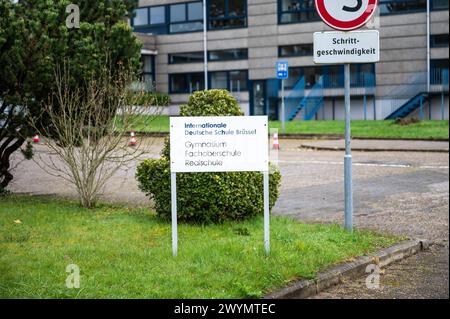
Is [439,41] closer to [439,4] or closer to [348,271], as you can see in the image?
[439,4]

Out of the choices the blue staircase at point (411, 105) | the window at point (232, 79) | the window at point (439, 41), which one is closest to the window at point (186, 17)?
the window at point (232, 79)

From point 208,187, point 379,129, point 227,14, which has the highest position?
point 227,14

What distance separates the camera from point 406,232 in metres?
9.03

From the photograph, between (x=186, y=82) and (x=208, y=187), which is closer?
(x=208, y=187)

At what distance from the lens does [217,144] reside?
7059mm

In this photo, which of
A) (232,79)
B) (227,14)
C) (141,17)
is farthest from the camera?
(141,17)

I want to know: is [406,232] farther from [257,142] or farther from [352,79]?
[352,79]

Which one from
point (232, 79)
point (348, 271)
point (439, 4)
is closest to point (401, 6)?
point (439, 4)

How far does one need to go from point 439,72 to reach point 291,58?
9.34m

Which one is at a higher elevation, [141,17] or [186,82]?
[141,17]

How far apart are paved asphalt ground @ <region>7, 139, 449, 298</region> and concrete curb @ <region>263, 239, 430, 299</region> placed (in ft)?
0.29
